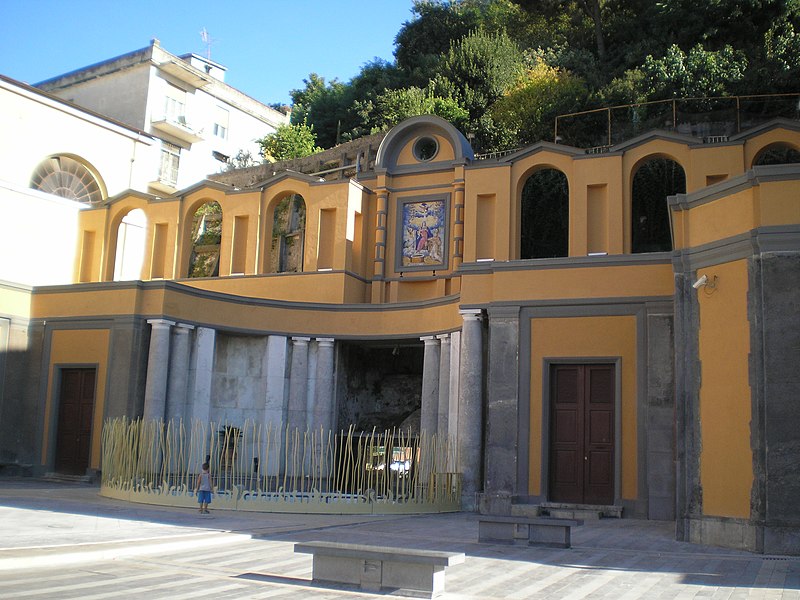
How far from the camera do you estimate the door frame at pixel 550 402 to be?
58.2ft

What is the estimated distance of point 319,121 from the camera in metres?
54.3

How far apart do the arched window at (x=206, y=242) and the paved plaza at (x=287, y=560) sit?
84.8ft

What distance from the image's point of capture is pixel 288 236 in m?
39.3

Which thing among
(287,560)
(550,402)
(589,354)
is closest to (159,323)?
(550,402)

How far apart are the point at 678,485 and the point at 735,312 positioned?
2890 millimetres

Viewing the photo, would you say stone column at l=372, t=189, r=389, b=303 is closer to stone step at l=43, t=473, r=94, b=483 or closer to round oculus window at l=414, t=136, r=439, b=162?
round oculus window at l=414, t=136, r=439, b=162

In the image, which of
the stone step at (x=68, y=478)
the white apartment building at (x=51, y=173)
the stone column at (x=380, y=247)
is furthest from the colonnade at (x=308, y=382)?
the white apartment building at (x=51, y=173)

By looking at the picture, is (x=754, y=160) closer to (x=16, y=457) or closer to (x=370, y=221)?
(x=370, y=221)

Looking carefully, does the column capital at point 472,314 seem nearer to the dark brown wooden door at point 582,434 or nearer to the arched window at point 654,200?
the dark brown wooden door at point 582,434

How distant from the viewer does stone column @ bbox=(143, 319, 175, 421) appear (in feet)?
73.0

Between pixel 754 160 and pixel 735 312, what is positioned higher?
pixel 754 160

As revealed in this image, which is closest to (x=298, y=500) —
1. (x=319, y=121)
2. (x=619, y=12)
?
(x=619, y=12)

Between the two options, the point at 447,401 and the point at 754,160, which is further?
the point at 754,160

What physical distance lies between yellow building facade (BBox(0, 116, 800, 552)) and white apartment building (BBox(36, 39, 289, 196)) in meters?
13.1
